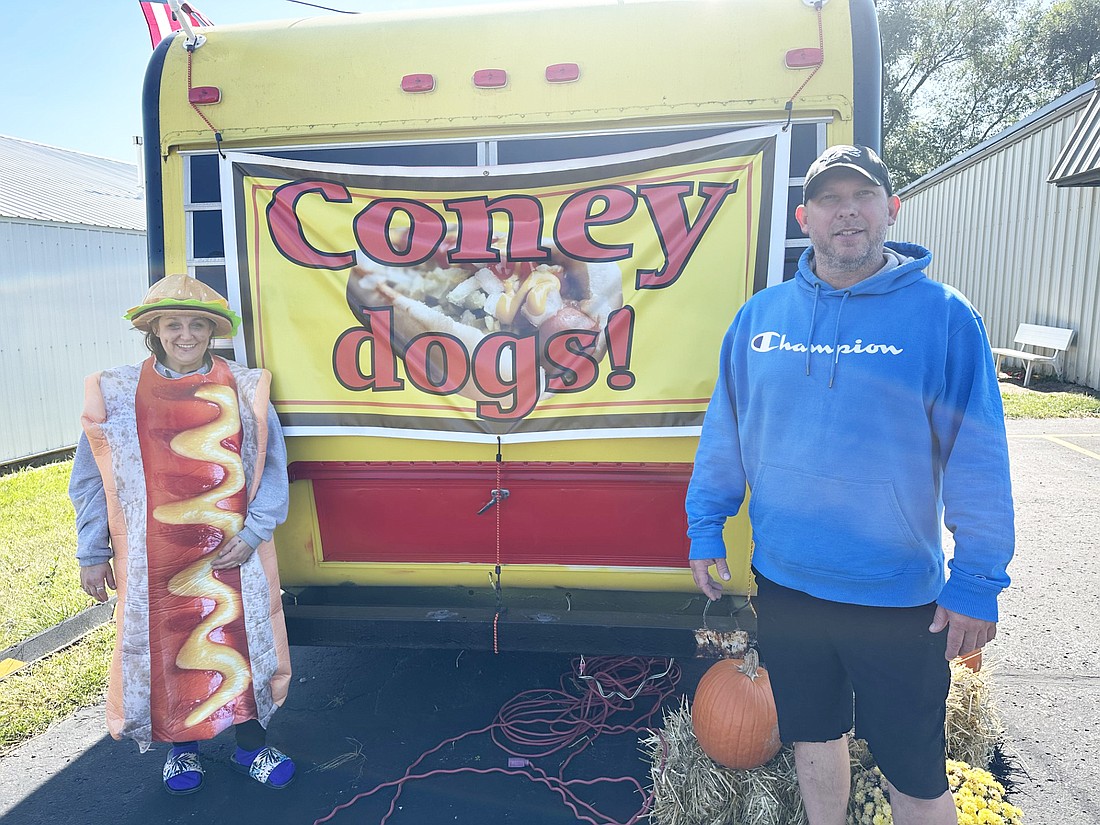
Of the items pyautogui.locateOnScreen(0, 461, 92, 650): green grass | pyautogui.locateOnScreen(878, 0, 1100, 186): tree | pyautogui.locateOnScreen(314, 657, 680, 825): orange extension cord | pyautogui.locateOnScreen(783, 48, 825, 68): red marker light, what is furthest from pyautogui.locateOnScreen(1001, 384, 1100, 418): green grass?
pyautogui.locateOnScreen(878, 0, 1100, 186): tree

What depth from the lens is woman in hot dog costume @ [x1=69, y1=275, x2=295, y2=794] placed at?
296cm

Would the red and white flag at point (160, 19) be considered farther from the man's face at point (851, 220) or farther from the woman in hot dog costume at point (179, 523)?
the man's face at point (851, 220)

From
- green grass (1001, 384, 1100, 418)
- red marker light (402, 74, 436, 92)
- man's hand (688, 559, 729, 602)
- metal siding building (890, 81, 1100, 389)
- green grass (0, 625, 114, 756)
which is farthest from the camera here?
metal siding building (890, 81, 1100, 389)

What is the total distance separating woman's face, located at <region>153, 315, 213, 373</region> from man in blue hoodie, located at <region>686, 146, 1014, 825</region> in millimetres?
2090

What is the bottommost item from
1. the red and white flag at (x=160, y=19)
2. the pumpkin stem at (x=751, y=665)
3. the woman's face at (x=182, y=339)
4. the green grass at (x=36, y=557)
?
the green grass at (x=36, y=557)

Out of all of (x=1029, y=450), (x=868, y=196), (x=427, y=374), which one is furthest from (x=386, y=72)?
(x=1029, y=450)

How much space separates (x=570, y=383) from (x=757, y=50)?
1.47 meters

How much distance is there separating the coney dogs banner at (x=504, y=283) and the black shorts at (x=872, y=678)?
1.07 meters

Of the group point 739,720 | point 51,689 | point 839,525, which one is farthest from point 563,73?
point 51,689

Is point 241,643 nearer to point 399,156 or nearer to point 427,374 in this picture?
point 427,374

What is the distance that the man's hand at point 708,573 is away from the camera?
101 inches

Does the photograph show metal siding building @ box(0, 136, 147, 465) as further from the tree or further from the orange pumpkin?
the tree

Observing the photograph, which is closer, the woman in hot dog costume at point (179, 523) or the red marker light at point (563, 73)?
the woman in hot dog costume at point (179, 523)

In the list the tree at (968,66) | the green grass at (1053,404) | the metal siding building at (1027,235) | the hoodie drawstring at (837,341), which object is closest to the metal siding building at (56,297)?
the hoodie drawstring at (837,341)
